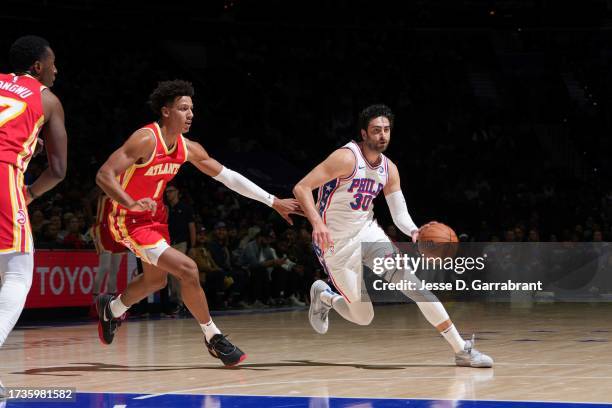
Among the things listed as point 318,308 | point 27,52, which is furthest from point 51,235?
point 27,52

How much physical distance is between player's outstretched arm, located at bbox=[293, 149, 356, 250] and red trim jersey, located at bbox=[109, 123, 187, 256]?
898 mm

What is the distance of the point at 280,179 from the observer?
22344 millimetres

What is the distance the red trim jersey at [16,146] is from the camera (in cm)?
522

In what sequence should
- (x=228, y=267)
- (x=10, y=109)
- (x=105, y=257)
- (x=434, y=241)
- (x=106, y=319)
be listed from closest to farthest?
(x=10, y=109)
(x=434, y=241)
(x=106, y=319)
(x=105, y=257)
(x=228, y=267)

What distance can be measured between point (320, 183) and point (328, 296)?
1.25 metres

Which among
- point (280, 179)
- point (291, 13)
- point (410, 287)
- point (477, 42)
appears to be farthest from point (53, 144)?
point (477, 42)

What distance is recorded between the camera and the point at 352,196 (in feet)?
25.7

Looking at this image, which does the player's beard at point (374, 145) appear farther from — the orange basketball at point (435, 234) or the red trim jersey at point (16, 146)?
the red trim jersey at point (16, 146)

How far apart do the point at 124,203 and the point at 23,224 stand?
1644 millimetres

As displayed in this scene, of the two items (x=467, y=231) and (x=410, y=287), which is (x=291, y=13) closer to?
(x=467, y=231)

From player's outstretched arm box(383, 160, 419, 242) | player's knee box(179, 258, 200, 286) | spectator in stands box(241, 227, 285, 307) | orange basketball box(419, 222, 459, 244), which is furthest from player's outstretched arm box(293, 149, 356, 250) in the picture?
spectator in stands box(241, 227, 285, 307)

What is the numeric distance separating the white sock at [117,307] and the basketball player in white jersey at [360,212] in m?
1.52

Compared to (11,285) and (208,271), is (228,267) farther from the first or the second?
(11,285)

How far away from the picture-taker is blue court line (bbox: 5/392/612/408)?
5.49 metres
